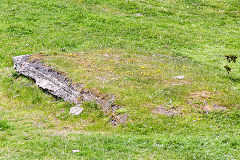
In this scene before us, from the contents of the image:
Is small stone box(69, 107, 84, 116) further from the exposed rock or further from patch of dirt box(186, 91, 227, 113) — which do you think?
patch of dirt box(186, 91, 227, 113)

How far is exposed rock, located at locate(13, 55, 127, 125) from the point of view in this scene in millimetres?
16094

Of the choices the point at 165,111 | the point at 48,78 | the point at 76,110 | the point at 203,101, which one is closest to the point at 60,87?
the point at 48,78

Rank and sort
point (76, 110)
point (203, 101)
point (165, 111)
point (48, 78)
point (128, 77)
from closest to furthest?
point (165, 111)
point (203, 101)
point (76, 110)
point (128, 77)
point (48, 78)

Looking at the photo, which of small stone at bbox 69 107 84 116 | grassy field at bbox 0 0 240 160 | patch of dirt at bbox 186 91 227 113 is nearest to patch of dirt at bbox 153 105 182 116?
grassy field at bbox 0 0 240 160

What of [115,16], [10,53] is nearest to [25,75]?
[10,53]

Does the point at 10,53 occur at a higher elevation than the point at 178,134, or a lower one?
lower

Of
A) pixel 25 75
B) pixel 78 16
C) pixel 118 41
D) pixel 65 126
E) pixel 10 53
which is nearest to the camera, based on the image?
pixel 65 126

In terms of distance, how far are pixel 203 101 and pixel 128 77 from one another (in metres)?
4.93

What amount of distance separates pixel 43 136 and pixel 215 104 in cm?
842

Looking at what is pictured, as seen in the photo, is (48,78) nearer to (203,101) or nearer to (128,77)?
(128,77)

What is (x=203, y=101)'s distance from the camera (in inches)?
639

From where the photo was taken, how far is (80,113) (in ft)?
53.6

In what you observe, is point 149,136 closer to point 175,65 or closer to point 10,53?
point 175,65

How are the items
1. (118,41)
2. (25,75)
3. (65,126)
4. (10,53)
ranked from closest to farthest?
(65,126)
(25,75)
(10,53)
(118,41)
